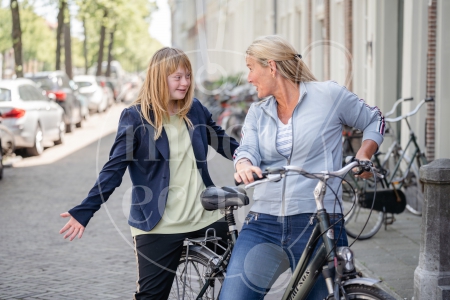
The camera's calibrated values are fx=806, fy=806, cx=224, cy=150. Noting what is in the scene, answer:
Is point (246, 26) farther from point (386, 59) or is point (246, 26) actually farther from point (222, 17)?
point (386, 59)

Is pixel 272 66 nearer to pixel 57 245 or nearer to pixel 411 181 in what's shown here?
pixel 57 245

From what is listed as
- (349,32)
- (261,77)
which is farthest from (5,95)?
(261,77)

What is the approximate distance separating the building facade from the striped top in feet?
4.88

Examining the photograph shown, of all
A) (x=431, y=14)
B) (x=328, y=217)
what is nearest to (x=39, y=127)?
(x=431, y=14)

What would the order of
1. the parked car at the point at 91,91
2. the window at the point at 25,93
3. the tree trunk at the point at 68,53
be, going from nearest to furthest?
1. the window at the point at 25,93
2. the parked car at the point at 91,91
3. the tree trunk at the point at 68,53

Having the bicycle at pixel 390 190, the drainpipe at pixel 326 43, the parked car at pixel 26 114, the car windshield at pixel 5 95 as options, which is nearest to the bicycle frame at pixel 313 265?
the bicycle at pixel 390 190

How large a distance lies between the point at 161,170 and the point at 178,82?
399 mm

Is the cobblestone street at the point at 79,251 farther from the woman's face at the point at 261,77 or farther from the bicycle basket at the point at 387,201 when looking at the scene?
the woman's face at the point at 261,77

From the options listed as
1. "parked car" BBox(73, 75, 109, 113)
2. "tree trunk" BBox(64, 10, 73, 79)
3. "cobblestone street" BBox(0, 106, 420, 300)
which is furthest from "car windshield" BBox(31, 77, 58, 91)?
"tree trunk" BBox(64, 10, 73, 79)

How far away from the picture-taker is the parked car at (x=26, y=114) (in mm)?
14297

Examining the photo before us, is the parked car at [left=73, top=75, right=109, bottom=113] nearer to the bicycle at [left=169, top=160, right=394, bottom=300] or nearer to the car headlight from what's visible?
the bicycle at [left=169, top=160, right=394, bottom=300]

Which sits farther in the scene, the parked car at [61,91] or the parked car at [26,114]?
the parked car at [61,91]

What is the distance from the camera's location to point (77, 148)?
1775 centimetres

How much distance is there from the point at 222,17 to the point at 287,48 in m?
33.6
